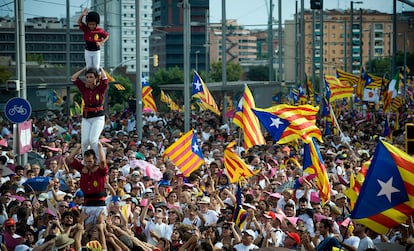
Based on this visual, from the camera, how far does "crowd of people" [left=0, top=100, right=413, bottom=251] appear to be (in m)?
13.7

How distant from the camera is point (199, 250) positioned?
13664 mm

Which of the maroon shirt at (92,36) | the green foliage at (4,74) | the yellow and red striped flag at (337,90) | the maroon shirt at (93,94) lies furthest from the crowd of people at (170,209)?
the green foliage at (4,74)

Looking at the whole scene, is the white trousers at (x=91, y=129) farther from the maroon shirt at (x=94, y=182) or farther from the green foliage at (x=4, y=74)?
the green foliage at (x=4, y=74)

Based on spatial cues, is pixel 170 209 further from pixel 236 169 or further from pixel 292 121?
pixel 292 121

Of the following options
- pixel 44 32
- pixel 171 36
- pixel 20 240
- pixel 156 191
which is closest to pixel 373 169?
pixel 20 240

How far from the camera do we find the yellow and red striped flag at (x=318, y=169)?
18750 millimetres

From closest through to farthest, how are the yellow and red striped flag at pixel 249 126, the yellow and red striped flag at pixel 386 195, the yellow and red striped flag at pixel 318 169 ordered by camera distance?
the yellow and red striped flag at pixel 386 195
the yellow and red striped flag at pixel 318 169
the yellow and red striped flag at pixel 249 126

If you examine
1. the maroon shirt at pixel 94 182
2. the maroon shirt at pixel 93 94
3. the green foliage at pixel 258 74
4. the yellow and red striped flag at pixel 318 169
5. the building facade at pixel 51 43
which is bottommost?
the green foliage at pixel 258 74

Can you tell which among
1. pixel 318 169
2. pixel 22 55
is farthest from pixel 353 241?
pixel 22 55

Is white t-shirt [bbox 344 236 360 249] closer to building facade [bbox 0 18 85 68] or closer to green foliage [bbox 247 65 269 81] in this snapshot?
building facade [bbox 0 18 85 68]

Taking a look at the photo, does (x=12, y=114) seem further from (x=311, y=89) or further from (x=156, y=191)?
(x=311, y=89)

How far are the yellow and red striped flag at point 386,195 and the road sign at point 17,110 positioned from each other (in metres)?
Result: 11.6

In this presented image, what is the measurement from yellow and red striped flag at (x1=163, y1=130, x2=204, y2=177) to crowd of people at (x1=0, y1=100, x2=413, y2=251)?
10.1 inches

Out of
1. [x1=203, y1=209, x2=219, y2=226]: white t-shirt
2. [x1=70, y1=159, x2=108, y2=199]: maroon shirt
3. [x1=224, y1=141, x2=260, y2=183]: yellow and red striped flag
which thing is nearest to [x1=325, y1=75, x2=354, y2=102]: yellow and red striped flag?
[x1=224, y1=141, x2=260, y2=183]: yellow and red striped flag
